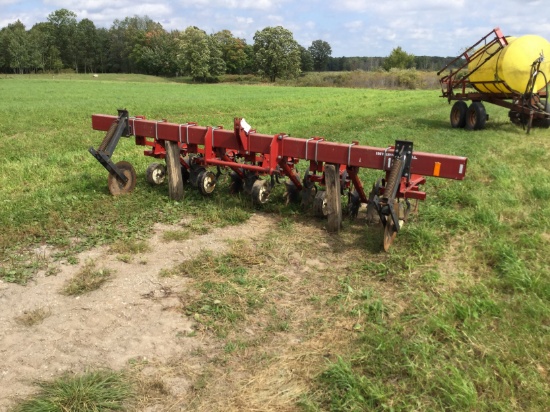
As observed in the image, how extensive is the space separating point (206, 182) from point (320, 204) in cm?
168

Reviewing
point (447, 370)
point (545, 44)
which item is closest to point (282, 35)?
point (545, 44)

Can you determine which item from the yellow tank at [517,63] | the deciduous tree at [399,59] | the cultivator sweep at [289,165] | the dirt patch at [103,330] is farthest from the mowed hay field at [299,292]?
the deciduous tree at [399,59]

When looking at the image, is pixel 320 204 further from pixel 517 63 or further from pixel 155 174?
pixel 517 63

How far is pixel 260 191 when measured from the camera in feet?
20.5

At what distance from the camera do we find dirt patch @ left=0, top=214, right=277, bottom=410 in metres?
3.05

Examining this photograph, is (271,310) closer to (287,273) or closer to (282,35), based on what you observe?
(287,273)

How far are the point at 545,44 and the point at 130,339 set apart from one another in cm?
1442

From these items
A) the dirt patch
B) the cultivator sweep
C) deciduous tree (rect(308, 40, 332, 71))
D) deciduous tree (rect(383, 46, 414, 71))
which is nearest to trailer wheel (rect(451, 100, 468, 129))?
the cultivator sweep

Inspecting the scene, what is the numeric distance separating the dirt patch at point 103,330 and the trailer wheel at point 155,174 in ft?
8.07

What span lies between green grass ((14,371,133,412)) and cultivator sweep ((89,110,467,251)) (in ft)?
9.42

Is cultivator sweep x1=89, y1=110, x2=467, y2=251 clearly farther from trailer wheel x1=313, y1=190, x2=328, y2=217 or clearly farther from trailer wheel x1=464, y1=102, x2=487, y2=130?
trailer wheel x1=464, y1=102, x2=487, y2=130

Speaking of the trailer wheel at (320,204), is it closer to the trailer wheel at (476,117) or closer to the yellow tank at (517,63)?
the yellow tank at (517,63)

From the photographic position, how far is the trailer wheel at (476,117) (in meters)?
15.2

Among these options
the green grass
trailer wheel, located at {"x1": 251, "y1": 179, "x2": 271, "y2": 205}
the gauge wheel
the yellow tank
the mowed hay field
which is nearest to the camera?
the green grass
